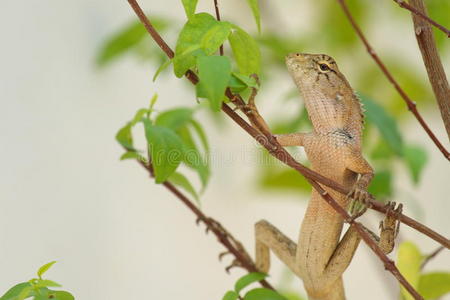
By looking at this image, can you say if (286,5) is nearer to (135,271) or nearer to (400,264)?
(135,271)

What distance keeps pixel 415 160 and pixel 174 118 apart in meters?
0.43

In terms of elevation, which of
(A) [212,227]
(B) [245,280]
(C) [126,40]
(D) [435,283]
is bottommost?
(D) [435,283]

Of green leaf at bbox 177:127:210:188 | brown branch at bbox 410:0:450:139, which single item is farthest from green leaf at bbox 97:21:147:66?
brown branch at bbox 410:0:450:139

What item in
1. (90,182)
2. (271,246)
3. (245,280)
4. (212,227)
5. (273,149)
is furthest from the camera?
(90,182)

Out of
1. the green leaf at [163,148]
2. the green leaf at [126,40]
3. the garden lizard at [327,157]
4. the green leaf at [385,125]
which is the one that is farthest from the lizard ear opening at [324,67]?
the green leaf at [126,40]

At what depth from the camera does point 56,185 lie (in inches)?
60.1

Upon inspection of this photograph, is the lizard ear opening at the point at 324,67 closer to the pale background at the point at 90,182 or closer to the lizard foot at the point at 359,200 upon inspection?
the lizard foot at the point at 359,200

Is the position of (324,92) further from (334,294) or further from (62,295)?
(62,295)

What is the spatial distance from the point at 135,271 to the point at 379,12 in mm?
1061

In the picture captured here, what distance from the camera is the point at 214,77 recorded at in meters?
0.52

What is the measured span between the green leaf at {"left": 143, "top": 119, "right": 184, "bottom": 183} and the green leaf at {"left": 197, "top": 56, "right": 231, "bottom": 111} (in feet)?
0.45

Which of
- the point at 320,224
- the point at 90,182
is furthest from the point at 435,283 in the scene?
the point at 90,182

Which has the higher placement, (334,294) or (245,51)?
(245,51)

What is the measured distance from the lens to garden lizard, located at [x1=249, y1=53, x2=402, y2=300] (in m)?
0.80
